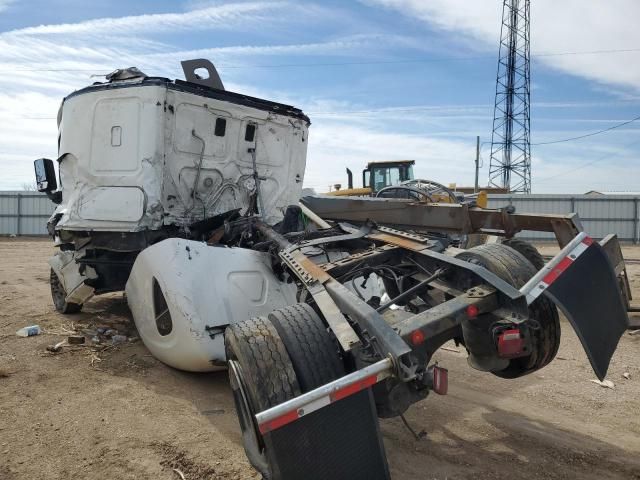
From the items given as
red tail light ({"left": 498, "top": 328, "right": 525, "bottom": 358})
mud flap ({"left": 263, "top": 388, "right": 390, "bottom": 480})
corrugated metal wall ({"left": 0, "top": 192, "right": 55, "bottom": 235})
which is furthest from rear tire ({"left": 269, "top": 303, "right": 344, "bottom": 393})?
corrugated metal wall ({"left": 0, "top": 192, "right": 55, "bottom": 235})

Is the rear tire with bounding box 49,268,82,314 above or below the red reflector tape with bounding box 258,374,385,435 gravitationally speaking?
below

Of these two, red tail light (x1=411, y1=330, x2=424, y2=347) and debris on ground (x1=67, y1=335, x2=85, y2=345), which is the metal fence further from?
red tail light (x1=411, y1=330, x2=424, y2=347)

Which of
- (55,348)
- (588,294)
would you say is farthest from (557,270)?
(55,348)

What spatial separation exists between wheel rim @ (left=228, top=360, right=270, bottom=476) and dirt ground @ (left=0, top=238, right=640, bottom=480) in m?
0.39

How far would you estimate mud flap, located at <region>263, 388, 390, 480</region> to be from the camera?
8.43 ft

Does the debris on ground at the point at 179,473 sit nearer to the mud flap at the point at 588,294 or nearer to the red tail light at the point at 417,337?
the red tail light at the point at 417,337

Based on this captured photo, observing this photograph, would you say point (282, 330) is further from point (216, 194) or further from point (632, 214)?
point (632, 214)

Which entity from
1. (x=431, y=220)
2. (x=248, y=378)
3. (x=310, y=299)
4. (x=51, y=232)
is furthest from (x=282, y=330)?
(x=51, y=232)

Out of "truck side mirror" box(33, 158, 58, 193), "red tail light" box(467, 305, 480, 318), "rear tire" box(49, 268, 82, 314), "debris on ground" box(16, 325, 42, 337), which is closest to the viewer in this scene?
"red tail light" box(467, 305, 480, 318)

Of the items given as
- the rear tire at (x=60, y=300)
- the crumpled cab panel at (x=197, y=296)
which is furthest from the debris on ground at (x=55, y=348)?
the rear tire at (x=60, y=300)

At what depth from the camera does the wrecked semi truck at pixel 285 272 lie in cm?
274

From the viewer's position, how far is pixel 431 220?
5324 mm

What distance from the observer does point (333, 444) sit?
261 cm

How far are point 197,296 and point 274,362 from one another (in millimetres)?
2019
